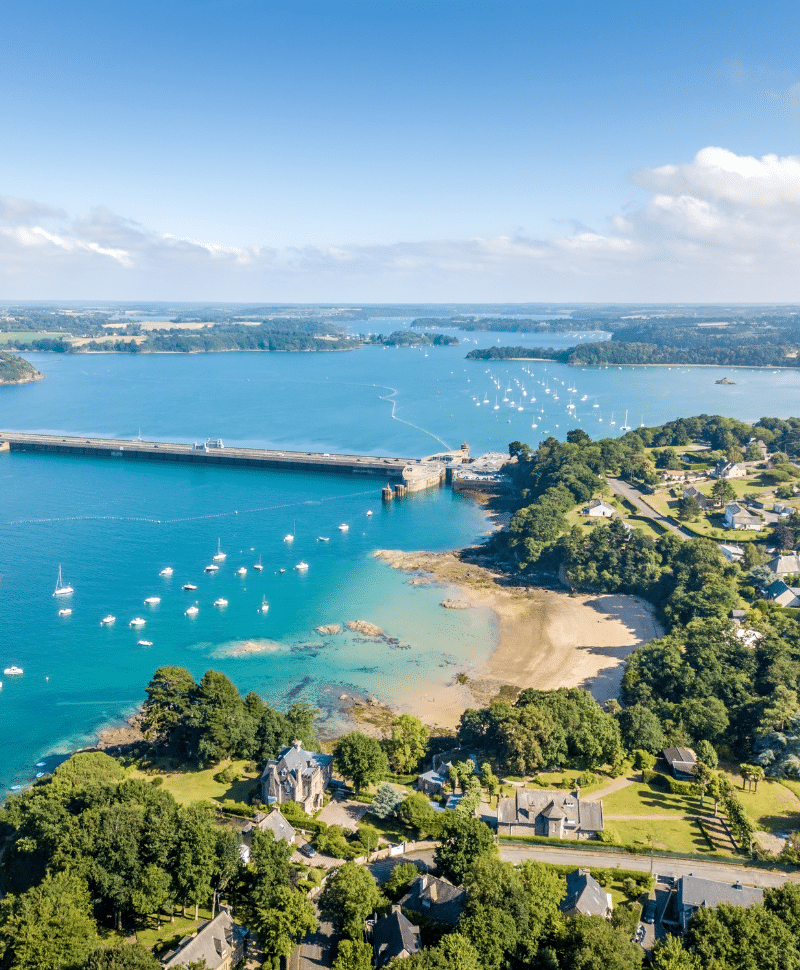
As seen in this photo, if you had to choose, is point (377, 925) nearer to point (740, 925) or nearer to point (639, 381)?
point (740, 925)

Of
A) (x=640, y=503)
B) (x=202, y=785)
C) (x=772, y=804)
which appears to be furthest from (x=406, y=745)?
(x=640, y=503)

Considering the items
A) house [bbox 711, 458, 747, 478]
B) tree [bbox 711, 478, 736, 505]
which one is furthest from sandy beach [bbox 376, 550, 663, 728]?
house [bbox 711, 458, 747, 478]

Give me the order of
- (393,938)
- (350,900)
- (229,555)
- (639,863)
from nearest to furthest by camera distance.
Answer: (393,938)
(350,900)
(639,863)
(229,555)

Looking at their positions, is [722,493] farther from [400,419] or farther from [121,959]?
[400,419]

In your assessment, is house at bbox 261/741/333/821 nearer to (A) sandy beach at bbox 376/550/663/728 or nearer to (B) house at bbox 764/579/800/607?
(A) sandy beach at bbox 376/550/663/728

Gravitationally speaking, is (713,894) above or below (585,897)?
above

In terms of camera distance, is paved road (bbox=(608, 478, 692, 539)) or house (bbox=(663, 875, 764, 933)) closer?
house (bbox=(663, 875, 764, 933))
